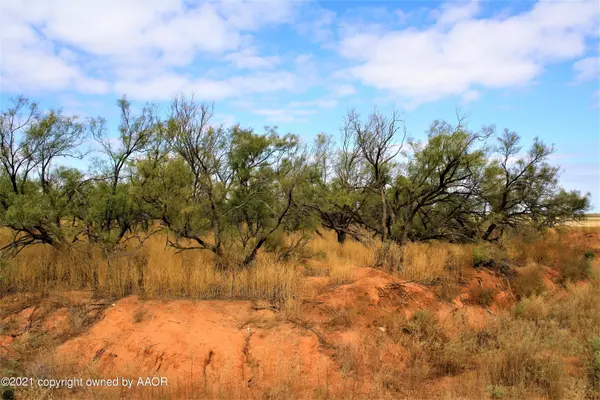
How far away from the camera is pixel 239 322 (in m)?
7.69

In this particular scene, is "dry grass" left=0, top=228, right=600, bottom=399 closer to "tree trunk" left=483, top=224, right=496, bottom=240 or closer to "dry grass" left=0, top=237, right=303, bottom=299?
"dry grass" left=0, top=237, right=303, bottom=299

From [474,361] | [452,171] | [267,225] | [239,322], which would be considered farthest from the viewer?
[452,171]

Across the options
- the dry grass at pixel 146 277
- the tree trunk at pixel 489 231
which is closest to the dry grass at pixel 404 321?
the dry grass at pixel 146 277

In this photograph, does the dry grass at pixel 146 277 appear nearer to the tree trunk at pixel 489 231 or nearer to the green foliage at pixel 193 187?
the green foliage at pixel 193 187

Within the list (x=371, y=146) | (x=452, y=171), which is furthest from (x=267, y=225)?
(x=452, y=171)

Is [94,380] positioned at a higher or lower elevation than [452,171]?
lower

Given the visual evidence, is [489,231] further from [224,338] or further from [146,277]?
[146,277]

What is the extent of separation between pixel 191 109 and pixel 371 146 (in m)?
6.00

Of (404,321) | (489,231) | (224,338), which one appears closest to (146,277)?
(224,338)

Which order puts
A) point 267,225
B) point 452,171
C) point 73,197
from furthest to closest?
point 452,171, point 267,225, point 73,197

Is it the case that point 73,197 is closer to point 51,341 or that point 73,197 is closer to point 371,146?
point 51,341

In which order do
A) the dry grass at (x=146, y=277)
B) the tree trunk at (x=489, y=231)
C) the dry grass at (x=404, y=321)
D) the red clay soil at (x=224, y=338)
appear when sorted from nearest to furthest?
the dry grass at (x=404, y=321), the red clay soil at (x=224, y=338), the dry grass at (x=146, y=277), the tree trunk at (x=489, y=231)

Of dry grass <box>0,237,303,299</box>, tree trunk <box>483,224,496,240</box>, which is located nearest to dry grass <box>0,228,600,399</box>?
dry grass <box>0,237,303,299</box>

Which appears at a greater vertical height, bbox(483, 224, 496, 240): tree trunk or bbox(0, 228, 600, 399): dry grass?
bbox(483, 224, 496, 240): tree trunk
